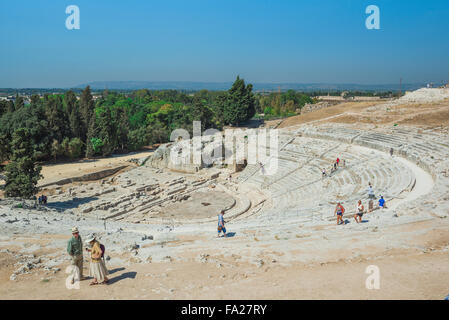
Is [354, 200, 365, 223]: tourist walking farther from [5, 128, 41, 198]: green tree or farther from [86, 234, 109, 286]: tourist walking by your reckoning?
[5, 128, 41, 198]: green tree

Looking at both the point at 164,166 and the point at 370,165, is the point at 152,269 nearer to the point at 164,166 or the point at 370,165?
the point at 370,165

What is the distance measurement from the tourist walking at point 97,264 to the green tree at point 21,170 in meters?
14.4

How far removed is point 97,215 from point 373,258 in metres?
15.2

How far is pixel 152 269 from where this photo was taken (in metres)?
7.39

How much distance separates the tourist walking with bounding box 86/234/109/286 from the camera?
252 inches

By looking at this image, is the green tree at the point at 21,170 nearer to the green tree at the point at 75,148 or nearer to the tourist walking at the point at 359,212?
the green tree at the point at 75,148

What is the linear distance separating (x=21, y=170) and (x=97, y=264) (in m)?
15.3

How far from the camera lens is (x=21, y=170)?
60.2 ft

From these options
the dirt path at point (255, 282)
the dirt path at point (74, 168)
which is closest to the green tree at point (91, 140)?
the dirt path at point (74, 168)

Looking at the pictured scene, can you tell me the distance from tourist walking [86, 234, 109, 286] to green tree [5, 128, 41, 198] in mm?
14435

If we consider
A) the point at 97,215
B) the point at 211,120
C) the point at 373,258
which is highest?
the point at 211,120

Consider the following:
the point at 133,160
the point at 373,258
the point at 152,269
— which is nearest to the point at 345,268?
the point at 373,258

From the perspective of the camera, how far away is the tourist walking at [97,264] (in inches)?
252
